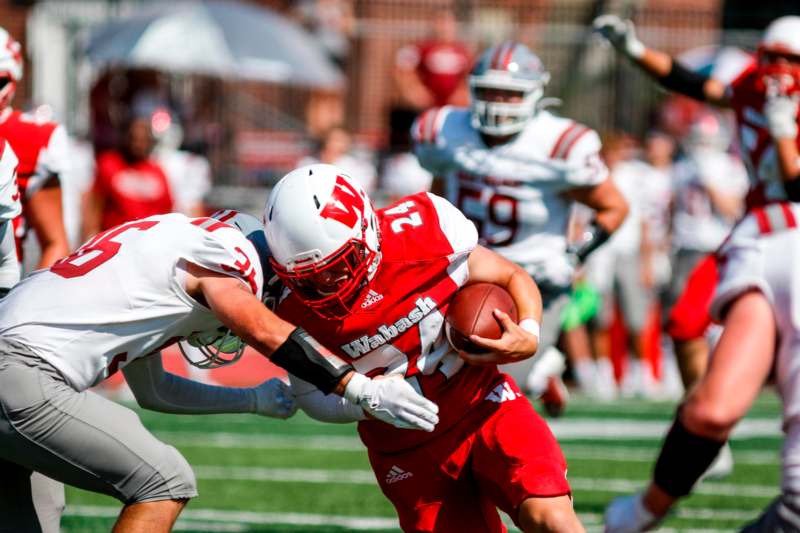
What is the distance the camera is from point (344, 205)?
362 centimetres

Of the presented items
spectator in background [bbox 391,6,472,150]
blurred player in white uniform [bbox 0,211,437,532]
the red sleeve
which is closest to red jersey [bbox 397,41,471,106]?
spectator in background [bbox 391,6,472,150]

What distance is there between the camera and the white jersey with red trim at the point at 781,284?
3.25 metres

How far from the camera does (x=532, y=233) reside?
19.4 feet

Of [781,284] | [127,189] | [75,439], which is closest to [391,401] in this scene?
[75,439]

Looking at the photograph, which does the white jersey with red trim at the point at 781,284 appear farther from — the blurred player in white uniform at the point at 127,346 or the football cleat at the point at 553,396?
the football cleat at the point at 553,396

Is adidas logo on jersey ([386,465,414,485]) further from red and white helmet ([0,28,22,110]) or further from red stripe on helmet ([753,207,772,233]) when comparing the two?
red and white helmet ([0,28,22,110])

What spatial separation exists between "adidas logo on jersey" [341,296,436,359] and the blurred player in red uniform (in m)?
0.78

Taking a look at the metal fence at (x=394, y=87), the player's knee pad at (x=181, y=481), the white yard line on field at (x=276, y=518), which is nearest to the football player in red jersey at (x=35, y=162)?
the white yard line on field at (x=276, y=518)

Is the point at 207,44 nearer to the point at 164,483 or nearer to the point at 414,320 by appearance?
the point at 414,320

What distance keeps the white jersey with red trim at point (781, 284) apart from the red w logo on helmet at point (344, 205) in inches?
38.1

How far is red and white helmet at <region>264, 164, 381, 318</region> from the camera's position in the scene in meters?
3.55

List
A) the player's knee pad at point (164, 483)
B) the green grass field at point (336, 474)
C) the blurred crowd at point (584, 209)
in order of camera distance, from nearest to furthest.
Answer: the player's knee pad at point (164, 483) < the green grass field at point (336, 474) < the blurred crowd at point (584, 209)

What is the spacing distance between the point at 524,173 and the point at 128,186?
14.8 ft

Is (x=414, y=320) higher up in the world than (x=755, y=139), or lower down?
lower down
